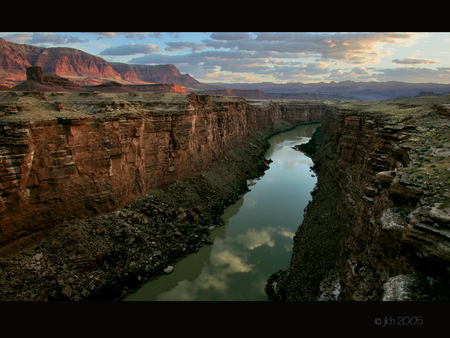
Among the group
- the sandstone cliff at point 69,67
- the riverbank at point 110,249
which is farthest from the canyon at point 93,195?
the sandstone cliff at point 69,67

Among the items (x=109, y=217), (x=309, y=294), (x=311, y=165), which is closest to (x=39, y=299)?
(x=109, y=217)

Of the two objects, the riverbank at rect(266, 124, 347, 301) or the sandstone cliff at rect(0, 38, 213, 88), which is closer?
the riverbank at rect(266, 124, 347, 301)

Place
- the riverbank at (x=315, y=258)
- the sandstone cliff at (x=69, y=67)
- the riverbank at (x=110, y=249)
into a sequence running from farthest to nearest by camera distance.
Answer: the sandstone cliff at (x=69, y=67), the riverbank at (x=315, y=258), the riverbank at (x=110, y=249)

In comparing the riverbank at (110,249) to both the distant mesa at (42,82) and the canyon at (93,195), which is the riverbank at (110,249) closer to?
the canyon at (93,195)

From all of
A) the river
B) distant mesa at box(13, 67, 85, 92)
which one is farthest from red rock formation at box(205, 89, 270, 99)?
the river

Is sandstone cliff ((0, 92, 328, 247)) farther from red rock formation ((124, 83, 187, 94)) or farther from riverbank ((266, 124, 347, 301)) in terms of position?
red rock formation ((124, 83, 187, 94))

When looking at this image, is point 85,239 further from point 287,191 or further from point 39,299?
point 287,191
